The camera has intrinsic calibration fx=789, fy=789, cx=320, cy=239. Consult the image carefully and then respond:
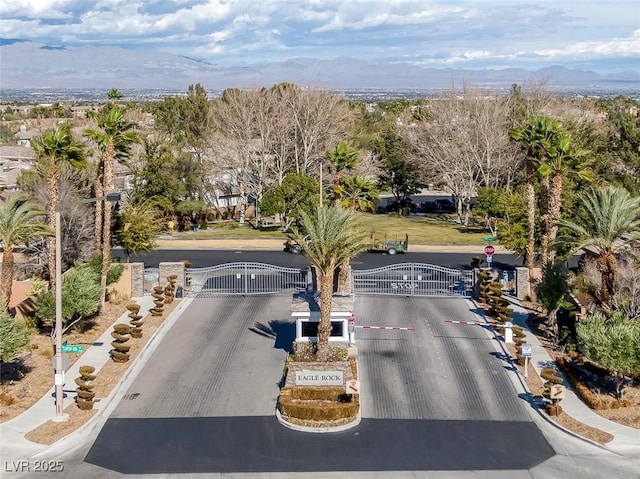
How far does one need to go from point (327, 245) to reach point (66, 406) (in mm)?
10549

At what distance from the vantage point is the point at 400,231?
213ft

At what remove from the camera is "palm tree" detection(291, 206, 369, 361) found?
94.2ft

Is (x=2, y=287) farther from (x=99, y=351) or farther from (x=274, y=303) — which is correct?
(x=274, y=303)

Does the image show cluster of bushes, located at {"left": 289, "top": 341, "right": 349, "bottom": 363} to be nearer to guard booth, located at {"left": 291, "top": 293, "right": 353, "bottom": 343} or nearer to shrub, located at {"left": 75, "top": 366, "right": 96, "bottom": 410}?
guard booth, located at {"left": 291, "top": 293, "right": 353, "bottom": 343}

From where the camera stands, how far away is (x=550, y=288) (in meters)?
33.9

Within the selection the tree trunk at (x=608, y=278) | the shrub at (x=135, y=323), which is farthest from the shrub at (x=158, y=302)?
the tree trunk at (x=608, y=278)

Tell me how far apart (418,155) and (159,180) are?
25.2m

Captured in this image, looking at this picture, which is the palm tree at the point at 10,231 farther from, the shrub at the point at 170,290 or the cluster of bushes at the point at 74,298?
the shrub at the point at 170,290

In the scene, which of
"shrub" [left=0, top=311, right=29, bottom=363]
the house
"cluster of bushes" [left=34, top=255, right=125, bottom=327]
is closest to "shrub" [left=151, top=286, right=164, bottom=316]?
"cluster of bushes" [left=34, top=255, right=125, bottom=327]

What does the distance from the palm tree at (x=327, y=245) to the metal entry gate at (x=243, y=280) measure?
12.2 meters

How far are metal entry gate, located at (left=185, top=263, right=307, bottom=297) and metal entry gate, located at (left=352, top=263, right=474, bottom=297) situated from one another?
349 centimetres

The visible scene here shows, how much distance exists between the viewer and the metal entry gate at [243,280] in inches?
1654

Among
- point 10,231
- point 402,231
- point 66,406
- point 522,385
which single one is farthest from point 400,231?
point 66,406

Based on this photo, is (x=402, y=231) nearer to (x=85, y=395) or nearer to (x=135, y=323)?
(x=135, y=323)
